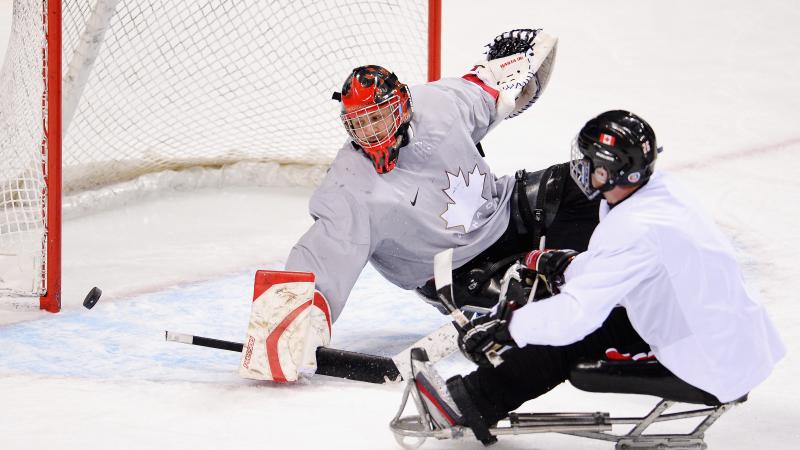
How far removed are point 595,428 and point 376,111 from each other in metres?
1.12

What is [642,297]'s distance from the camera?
2.40 meters

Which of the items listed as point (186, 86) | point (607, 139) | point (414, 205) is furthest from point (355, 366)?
point (186, 86)

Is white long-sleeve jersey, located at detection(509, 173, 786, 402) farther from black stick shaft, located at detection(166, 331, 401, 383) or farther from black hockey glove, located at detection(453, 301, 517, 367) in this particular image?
black stick shaft, located at detection(166, 331, 401, 383)

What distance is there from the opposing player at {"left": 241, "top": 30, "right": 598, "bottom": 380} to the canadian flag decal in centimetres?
95

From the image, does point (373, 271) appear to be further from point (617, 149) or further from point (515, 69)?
point (617, 149)

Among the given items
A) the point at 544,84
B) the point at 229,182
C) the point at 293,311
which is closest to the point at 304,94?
the point at 229,182

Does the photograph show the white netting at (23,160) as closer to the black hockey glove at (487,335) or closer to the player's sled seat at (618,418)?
the player's sled seat at (618,418)

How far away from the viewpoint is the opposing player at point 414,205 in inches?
123

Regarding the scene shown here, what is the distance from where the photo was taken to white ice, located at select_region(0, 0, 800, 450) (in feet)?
9.54

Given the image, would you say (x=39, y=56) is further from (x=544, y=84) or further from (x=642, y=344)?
(x=642, y=344)

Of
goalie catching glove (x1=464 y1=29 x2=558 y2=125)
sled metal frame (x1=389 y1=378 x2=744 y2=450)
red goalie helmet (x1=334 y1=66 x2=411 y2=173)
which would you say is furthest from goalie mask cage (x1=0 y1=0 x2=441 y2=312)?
sled metal frame (x1=389 y1=378 x2=744 y2=450)

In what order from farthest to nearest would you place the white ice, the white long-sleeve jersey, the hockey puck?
1. the hockey puck
2. the white ice
3. the white long-sleeve jersey

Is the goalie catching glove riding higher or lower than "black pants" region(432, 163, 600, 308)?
higher

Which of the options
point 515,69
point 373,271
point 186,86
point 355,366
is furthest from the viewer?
point 186,86
